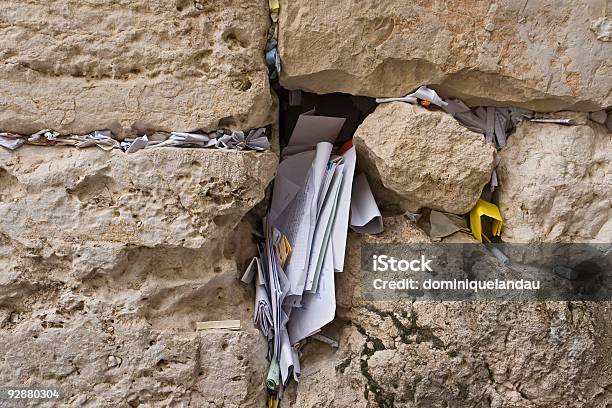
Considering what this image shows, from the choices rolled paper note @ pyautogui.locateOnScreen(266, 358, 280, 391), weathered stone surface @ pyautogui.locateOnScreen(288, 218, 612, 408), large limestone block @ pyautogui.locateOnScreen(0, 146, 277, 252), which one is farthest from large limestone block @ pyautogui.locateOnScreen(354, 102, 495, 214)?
rolled paper note @ pyautogui.locateOnScreen(266, 358, 280, 391)

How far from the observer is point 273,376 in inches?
83.8

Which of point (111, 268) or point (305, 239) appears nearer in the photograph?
point (111, 268)

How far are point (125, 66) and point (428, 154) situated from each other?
92 centimetres

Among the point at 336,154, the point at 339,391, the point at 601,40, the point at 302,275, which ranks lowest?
the point at 339,391

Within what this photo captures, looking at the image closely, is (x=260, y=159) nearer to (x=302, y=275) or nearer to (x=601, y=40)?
(x=302, y=275)

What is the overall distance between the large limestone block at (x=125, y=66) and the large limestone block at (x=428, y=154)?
0.40 metres

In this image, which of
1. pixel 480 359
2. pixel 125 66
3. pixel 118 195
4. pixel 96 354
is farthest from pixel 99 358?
pixel 480 359

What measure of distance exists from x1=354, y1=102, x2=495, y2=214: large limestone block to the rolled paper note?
2.12ft

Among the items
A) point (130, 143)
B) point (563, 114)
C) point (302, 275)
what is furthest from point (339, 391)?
point (563, 114)

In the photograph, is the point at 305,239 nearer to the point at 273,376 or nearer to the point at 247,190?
the point at 247,190

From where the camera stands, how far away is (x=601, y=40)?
7.09 feet

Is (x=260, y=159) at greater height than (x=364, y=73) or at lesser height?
lesser

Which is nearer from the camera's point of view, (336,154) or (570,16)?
(570,16)

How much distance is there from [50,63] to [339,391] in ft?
4.15
